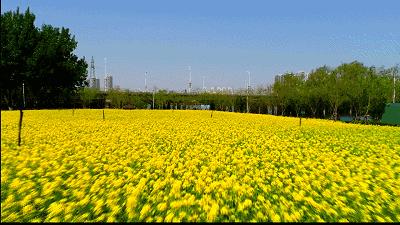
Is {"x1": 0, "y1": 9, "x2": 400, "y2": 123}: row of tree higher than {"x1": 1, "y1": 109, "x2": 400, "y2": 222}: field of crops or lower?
higher

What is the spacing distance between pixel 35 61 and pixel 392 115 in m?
48.3

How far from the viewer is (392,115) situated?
4469cm

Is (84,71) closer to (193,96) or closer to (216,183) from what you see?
(216,183)

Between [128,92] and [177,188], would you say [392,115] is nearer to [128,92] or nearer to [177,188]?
[177,188]

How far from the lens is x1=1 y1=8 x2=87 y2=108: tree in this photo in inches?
119

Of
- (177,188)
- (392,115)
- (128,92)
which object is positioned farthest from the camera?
(128,92)

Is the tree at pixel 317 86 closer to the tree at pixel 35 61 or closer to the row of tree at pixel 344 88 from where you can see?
the row of tree at pixel 344 88

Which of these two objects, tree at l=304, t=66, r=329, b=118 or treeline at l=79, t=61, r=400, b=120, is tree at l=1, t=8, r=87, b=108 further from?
tree at l=304, t=66, r=329, b=118

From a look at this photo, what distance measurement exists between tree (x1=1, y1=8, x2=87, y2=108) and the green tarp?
1829 inches

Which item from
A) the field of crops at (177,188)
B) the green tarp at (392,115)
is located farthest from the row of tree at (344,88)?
the field of crops at (177,188)

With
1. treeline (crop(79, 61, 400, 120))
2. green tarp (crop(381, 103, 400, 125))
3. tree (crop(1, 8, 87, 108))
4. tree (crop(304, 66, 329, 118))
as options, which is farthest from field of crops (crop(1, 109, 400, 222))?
tree (crop(304, 66, 329, 118))

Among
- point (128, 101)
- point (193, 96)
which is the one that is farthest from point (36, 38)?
point (193, 96)

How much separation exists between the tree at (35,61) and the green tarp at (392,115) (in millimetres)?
46464

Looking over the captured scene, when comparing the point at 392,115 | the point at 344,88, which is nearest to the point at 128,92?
the point at 344,88
